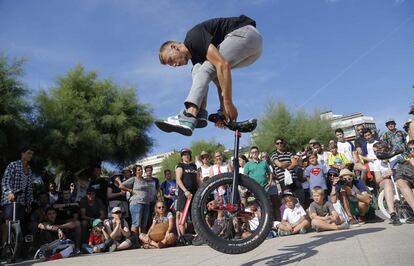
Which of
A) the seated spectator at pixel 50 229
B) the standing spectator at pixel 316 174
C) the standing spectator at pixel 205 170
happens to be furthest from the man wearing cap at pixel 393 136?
the seated spectator at pixel 50 229

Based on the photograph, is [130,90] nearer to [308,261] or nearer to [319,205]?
[319,205]

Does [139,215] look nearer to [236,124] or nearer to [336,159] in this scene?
[336,159]

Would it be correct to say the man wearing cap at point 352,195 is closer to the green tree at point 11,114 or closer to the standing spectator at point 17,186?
the standing spectator at point 17,186

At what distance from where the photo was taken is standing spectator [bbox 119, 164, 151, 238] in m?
8.50

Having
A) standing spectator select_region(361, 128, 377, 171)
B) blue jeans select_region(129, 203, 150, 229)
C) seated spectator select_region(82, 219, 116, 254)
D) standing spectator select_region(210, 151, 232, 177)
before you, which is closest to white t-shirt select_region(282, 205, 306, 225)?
standing spectator select_region(210, 151, 232, 177)

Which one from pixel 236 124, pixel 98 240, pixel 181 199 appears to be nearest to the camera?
pixel 236 124

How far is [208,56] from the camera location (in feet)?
11.4

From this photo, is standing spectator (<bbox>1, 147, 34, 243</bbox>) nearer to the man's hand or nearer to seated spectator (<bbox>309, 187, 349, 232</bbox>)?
the man's hand

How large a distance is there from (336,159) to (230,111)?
6.40m

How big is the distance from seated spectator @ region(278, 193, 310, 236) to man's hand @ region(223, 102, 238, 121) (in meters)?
4.44

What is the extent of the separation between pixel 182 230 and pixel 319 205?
3.08 metres

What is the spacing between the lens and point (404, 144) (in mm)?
8578

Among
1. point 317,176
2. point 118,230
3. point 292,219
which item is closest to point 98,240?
point 118,230

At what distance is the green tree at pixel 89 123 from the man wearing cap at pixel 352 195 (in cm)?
1281
